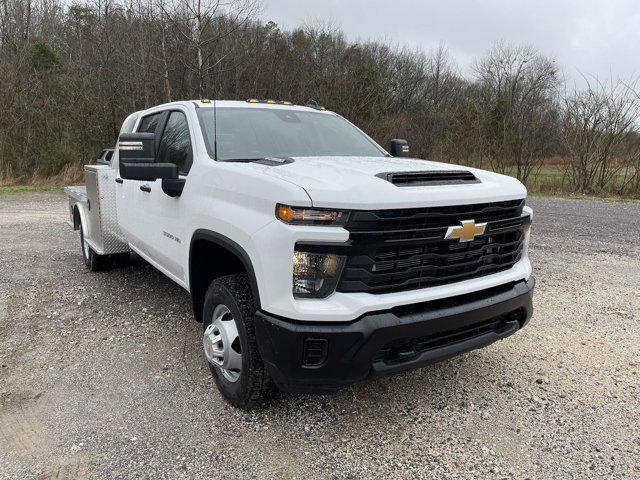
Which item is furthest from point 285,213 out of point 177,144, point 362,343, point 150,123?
point 150,123

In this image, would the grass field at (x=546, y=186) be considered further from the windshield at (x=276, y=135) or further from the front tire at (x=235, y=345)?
the front tire at (x=235, y=345)

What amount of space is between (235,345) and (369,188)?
1267 mm

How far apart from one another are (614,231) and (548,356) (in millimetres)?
6540

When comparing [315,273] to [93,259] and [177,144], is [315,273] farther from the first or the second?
[93,259]

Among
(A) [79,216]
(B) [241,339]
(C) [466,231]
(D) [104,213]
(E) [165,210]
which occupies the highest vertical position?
(C) [466,231]

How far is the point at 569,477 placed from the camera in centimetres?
242

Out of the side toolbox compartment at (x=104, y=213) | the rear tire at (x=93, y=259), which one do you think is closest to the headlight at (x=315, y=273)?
the side toolbox compartment at (x=104, y=213)

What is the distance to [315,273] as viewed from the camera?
236 cm

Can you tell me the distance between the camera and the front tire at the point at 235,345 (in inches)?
106

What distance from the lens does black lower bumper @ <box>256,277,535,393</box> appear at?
233 centimetres

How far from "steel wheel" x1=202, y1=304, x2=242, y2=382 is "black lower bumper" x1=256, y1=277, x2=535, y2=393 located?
1.37ft

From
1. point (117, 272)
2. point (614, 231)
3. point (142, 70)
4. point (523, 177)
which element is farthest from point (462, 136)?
point (117, 272)

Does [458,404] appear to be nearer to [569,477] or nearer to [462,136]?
[569,477]

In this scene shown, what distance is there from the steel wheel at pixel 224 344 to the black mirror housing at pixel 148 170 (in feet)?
3.17
